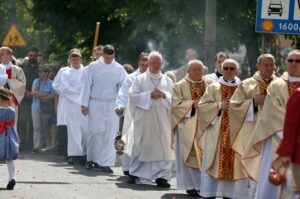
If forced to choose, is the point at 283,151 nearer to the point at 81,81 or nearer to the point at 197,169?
the point at 197,169

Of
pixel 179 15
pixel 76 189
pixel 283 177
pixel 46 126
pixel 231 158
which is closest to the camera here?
pixel 283 177

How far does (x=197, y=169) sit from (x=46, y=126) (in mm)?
8036

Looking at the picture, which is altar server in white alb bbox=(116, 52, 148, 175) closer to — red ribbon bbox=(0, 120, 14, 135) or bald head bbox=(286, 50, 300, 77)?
red ribbon bbox=(0, 120, 14, 135)

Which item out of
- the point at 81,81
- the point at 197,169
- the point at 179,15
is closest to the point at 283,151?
the point at 197,169

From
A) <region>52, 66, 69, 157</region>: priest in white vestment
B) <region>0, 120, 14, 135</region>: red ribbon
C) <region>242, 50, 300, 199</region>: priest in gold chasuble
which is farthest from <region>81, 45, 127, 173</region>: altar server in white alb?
<region>242, 50, 300, 199</region>: priest in gold chasuble

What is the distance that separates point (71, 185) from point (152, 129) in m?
1.58

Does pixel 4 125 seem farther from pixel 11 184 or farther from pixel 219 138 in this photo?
pixel 219 138

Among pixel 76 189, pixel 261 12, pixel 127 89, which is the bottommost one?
pixel 76 189

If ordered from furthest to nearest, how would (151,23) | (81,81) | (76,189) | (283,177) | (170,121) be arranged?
1. (151,23)
2. (81,81)
3. (170,121)
4. (76,189)
5. (283,177)

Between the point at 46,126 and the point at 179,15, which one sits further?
the point at 179,15

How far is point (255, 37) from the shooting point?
2692 cm

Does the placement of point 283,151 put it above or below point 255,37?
below

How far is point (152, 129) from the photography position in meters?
16.4

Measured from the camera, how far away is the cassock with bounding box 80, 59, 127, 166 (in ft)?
61.3
